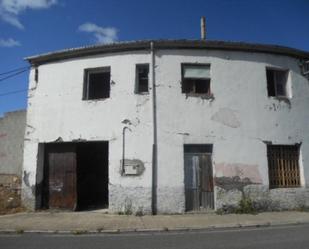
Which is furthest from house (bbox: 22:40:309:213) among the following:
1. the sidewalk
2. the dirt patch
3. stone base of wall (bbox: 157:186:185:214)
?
the sidewalk

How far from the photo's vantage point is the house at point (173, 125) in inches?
544

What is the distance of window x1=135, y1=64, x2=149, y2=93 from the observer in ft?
48.0

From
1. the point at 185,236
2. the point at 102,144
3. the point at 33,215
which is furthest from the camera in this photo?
the point at 102,144

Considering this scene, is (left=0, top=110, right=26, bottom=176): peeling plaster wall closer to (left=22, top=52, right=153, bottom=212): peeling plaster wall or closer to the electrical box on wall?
(left=22, top=52, right=153, bottom=212): peeling plaster wall

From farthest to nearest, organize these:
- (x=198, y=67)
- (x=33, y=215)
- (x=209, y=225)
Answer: (x=198, y=67)
(x=33, y=215)
(x=209, y=225)

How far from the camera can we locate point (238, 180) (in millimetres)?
13953

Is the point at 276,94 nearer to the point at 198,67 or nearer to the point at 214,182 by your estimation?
the point at 198,67

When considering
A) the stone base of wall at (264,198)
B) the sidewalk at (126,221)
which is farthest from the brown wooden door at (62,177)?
the stone base of wall at (264,198)

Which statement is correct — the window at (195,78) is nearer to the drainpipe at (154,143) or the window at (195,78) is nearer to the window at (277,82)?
the drainpipe at (154,143)

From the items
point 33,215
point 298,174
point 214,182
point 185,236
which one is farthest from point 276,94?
point 33,215

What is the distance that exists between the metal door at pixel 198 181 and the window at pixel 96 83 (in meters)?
4.63

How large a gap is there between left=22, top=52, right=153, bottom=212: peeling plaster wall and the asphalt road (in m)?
4.16

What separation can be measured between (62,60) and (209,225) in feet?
30.3

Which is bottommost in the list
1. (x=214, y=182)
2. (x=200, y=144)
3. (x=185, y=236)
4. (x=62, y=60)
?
(x=185, y=236)
